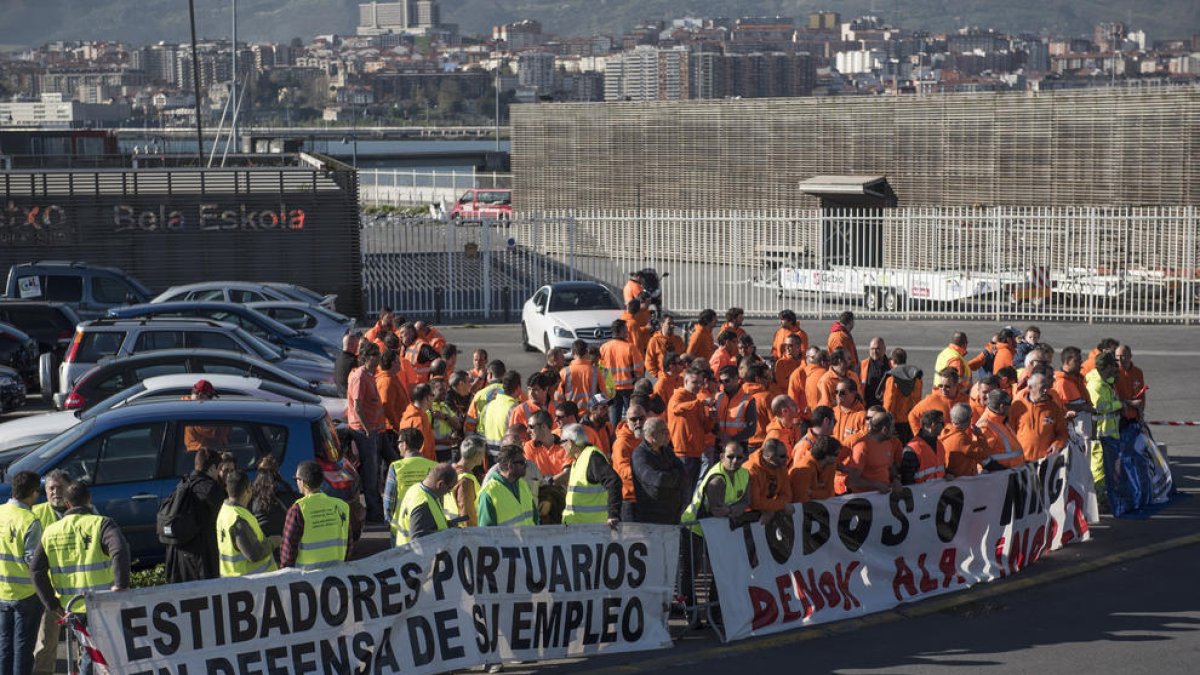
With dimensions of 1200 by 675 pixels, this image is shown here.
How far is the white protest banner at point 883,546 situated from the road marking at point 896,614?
9 cm

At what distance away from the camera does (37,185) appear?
99.0 ft

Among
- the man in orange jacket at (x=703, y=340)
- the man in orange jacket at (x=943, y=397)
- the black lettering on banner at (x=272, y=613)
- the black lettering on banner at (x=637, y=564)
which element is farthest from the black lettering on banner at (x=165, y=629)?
the man in orange jacket at (x=703, y=340)

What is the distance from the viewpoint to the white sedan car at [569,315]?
24.2 m

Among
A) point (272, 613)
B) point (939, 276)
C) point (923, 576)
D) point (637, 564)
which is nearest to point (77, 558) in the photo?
point (272, 613)

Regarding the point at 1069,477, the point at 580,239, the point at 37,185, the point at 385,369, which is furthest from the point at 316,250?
the point at 1069,477

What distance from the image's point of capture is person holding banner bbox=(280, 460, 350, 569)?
979 centimetres

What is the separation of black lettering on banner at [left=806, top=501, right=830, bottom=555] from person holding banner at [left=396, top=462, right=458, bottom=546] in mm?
2809

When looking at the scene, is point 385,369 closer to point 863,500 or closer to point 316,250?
point 863,500

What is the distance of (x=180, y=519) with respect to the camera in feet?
33.8

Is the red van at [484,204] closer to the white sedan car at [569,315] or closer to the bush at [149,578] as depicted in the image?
the white sedan car at [569,315]

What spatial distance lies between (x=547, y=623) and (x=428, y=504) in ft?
3.97

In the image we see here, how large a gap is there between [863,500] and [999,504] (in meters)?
1.53

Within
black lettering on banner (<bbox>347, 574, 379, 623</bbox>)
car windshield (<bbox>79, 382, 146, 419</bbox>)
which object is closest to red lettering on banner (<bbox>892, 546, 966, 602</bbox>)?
black lettering on banner (<bbox>347, 574, 379, 623</bbox>)

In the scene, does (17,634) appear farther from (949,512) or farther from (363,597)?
(949,512)
